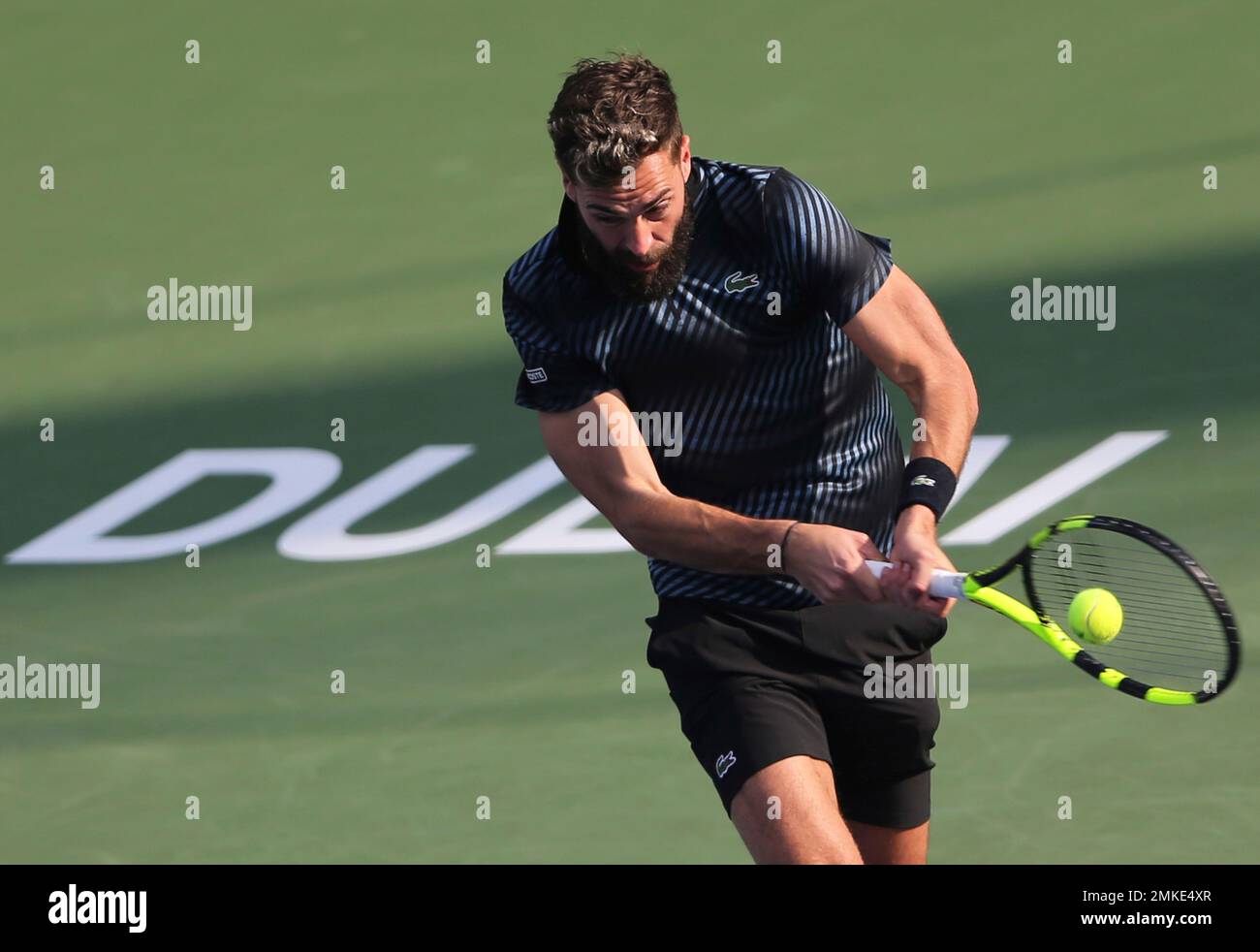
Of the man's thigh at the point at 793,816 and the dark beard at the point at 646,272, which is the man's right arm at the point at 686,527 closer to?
the dark beard at the point at 646,272

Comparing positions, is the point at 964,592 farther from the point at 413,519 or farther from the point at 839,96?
the point at 839,96

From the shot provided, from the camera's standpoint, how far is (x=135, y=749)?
7227mm

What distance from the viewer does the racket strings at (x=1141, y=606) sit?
536cm

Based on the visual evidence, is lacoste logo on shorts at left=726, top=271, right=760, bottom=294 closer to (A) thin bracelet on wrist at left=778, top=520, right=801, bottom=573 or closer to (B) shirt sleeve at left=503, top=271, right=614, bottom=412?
(B) shirt sleeve at left=503, top=271, right=614, bottom=412

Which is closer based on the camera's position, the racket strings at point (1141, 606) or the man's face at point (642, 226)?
the man's face at point (642, 226)

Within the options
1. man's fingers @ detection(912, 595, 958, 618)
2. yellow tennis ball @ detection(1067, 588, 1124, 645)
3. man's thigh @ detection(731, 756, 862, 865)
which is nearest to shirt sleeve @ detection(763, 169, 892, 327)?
man's fingers @ detection(912, 595, 958, 618)

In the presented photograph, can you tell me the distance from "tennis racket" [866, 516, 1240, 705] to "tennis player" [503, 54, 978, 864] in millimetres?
225

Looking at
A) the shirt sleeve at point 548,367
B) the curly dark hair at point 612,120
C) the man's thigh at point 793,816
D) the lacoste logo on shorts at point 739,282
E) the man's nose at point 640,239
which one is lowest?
the man's thigh at point 793,816

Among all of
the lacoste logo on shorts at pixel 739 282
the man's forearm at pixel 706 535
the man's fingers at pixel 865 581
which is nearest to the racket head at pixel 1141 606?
the man's fingers at pixel 865 581

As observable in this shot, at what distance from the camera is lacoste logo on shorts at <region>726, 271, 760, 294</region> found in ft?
15.8

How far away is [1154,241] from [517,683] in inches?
138

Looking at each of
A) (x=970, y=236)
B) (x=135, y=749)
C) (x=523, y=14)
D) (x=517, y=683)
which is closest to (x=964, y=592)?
(x=517, y=683)

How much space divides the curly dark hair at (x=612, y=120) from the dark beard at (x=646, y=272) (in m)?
0.21

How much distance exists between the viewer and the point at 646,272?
474cm
